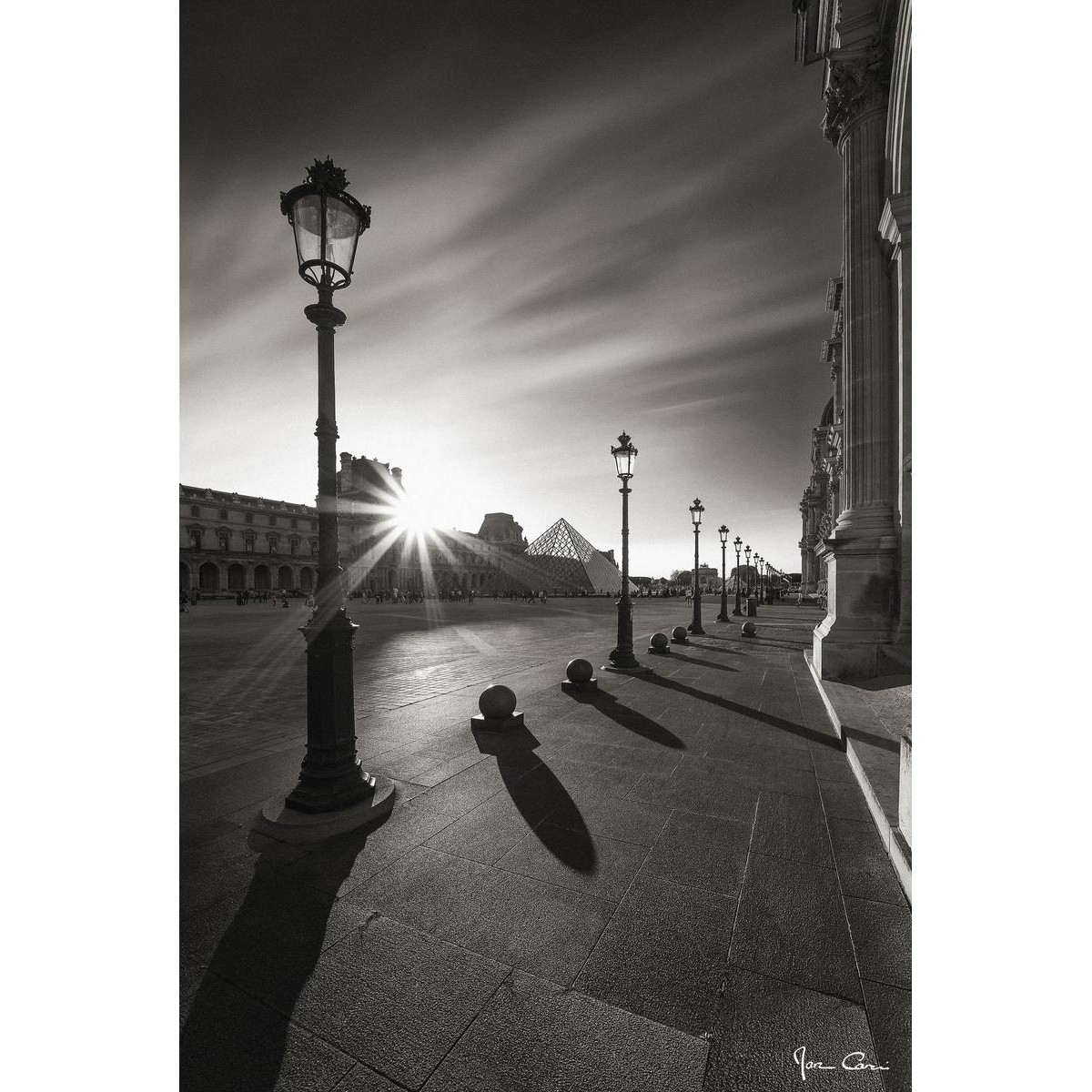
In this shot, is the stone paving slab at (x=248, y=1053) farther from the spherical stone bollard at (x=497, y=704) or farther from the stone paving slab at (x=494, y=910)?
the spherical stone bollard at (x=497, y=704)

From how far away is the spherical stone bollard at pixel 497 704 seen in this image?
6.49m

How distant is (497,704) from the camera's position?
21.3ft

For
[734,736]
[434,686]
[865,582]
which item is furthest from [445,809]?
[865,582]

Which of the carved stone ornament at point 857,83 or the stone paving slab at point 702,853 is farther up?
the carved stone ornament at point 857,83

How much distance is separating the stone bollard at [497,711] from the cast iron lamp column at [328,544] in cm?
201

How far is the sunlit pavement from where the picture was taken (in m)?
2.12

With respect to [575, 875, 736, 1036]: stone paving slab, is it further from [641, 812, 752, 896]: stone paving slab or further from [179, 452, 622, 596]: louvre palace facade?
[179, 452, 622, 596]: louvre palace facade

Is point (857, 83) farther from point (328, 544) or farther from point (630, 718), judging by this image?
point (328, 544)

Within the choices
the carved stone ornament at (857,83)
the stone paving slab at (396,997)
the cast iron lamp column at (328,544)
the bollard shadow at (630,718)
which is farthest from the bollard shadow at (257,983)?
the carved stone ornament at (857,83)

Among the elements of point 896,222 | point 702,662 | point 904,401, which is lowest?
point 702,662

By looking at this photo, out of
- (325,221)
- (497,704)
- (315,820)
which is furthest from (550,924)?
(325,221)
